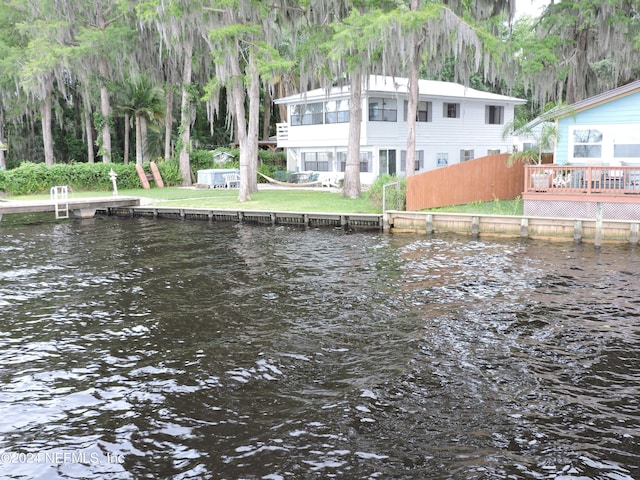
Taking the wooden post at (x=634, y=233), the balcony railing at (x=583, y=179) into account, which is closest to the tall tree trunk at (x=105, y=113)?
the balcony railing at (x=583, y=179)

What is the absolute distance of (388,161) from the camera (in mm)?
34812

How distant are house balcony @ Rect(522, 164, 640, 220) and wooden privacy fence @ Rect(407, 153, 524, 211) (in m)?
3.32

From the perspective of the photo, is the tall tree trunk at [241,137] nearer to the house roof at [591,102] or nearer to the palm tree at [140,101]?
the house roof at [591,102]

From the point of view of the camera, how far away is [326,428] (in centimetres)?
709

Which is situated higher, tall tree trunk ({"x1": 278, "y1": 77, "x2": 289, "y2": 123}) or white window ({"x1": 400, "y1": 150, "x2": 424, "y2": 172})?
tall tree trunk ({"x1": 278, "y1": 77, "x2": 289, "y2": 123})

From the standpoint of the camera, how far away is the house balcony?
1866 centimetres

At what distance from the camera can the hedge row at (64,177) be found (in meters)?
32.9

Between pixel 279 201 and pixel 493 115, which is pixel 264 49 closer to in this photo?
pixel 279 201

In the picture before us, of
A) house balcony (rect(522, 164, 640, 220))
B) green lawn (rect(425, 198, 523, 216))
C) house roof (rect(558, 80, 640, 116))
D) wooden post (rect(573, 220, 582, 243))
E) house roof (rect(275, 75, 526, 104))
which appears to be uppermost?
house roof (rect(275, 75, 526, 104))

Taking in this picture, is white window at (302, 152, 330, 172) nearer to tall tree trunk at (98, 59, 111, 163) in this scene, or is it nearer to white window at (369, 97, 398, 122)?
white window at (369, 97, 398, 122)

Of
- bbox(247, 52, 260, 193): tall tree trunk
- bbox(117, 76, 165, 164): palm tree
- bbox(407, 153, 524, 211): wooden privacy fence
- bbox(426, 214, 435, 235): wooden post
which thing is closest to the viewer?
bbox(426, 214, 435, 235): wooden post

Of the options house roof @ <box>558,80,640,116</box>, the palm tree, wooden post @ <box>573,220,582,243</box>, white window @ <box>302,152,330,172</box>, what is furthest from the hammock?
wooden post @ <box>573,220,582,243</box>

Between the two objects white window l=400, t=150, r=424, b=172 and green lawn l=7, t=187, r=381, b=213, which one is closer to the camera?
green lawn l=7, t=187, r=381, b=213

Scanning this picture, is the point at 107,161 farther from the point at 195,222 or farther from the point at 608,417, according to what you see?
the point at 608,417
